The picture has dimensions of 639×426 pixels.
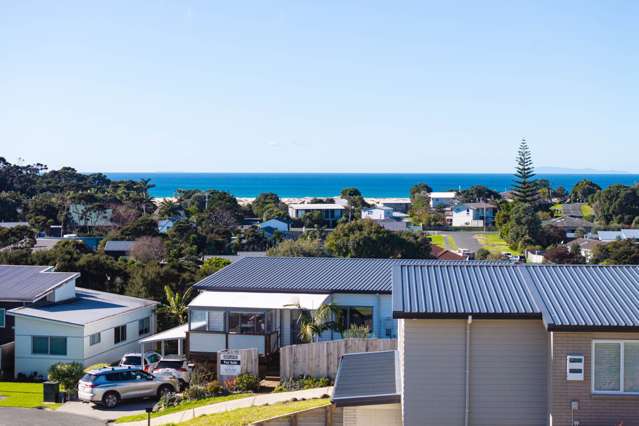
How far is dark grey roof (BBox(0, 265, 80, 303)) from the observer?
34.3 metres

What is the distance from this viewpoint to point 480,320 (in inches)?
630

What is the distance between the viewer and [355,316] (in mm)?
29500

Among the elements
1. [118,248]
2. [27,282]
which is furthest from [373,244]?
[27,282]

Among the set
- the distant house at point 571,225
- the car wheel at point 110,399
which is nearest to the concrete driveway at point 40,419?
the car wheel at point 110,399

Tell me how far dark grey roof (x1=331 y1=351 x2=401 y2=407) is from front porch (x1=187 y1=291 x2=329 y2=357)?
927cm

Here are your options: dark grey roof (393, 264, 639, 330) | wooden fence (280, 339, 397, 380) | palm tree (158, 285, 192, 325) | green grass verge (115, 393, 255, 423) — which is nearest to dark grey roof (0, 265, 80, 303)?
palm tree (158, 285, 192, 325)

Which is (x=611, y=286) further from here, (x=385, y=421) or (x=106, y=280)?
(x=106, y=280)

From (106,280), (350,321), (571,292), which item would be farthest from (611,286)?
Answer: (106,280)

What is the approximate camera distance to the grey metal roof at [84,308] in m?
32.5

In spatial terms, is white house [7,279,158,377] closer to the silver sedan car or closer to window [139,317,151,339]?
window [139,317,151,339]

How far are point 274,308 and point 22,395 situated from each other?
9.13m

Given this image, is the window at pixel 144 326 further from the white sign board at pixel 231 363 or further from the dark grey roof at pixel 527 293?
the dark grey roof at pixel 527 293

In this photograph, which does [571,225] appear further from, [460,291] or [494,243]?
[460,291]

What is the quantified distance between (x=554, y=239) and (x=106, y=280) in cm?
6272
